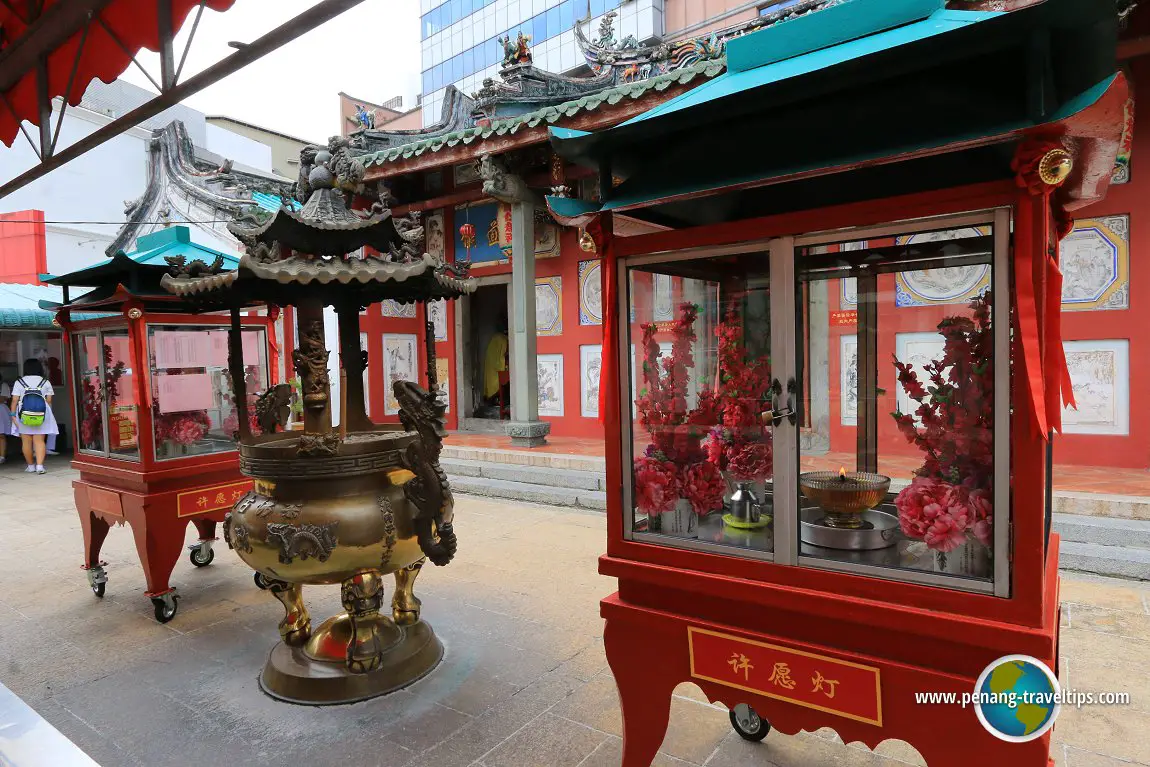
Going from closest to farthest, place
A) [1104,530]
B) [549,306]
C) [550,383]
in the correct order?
[1104,530] < [549,306] < [550,383]

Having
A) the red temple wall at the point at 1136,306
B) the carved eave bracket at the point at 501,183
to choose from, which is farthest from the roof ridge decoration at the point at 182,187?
the red temple wall at the point at 1136,306

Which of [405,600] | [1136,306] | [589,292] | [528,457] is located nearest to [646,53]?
[589,292]

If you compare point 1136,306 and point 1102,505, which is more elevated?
point 1136,306

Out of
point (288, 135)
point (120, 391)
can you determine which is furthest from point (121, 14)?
point (288, 135)

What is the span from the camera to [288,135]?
20.2m

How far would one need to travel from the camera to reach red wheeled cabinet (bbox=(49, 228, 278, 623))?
4117 millimetres

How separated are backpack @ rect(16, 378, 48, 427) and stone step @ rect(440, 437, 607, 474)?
263 inches

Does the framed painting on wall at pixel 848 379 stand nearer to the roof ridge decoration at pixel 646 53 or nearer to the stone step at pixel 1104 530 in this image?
the stone step at pixel 1104 530

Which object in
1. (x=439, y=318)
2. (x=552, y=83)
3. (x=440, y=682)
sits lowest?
(x=440, y=682)

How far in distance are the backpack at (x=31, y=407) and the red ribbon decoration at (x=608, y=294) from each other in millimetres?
11338

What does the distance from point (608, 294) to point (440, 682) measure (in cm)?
212

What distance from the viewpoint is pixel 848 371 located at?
2584 mm

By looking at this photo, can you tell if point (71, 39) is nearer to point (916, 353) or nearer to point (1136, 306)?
point (916, 353)

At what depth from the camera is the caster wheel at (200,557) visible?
16.5 ft
